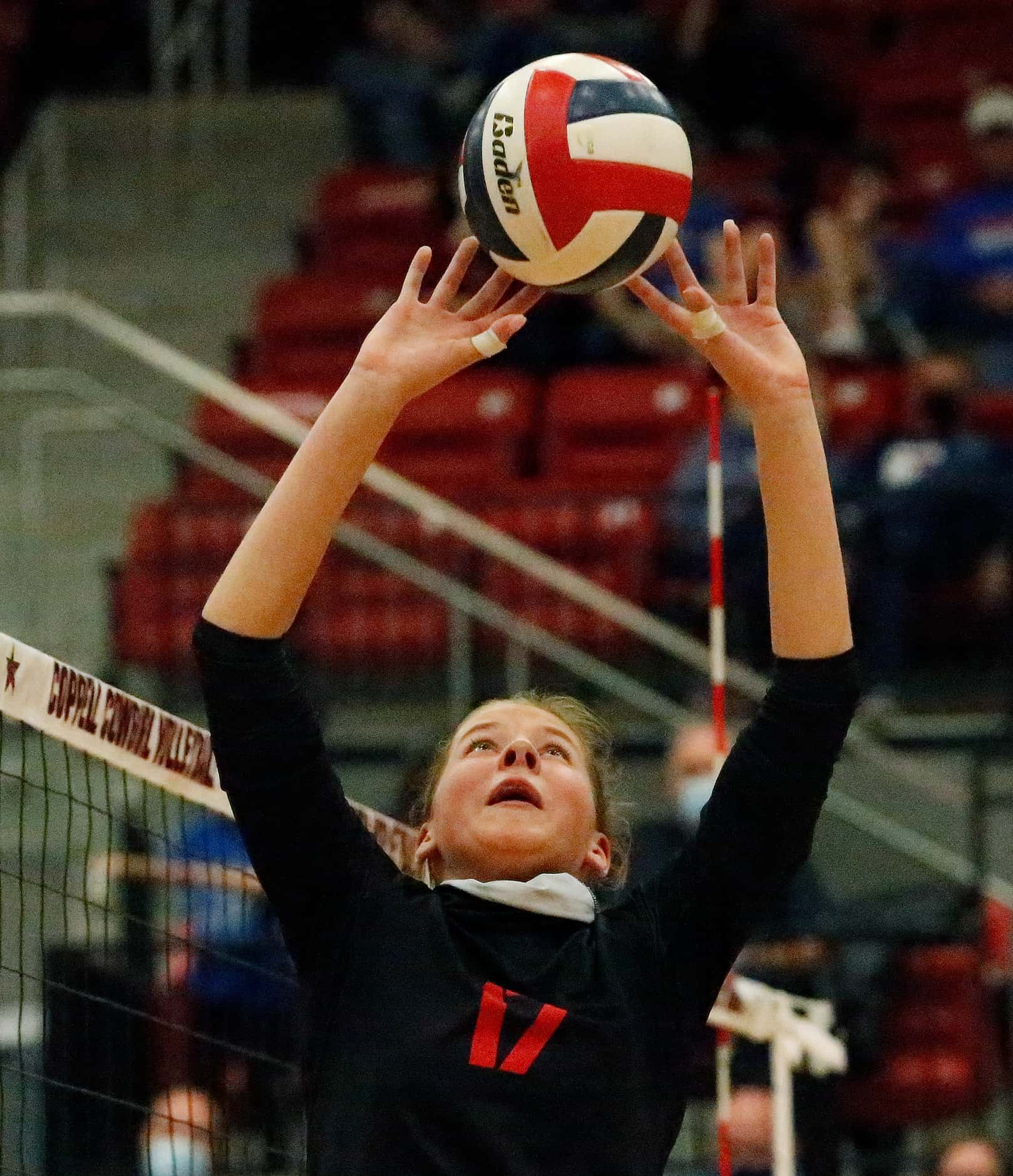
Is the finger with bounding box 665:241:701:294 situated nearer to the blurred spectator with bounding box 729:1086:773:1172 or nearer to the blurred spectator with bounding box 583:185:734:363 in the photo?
the blurred spectator with bounding box 729:1086:773:1172

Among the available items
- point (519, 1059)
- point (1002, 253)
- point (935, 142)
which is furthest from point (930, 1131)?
point (935, 142)

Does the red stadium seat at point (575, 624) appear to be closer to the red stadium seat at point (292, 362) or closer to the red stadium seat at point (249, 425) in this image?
the red stadium seat at point (249, 425)

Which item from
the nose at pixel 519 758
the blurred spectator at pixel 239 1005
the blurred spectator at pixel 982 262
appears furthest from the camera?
the blurred spectator at pixel 982 262

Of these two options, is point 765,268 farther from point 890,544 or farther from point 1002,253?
point 1002,253

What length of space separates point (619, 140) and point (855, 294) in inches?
243

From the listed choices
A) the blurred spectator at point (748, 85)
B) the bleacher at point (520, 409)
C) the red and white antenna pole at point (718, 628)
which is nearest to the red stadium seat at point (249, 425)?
the bleacher at point (520, 409)

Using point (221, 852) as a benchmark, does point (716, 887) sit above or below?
below

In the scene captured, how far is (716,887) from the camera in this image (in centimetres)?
250

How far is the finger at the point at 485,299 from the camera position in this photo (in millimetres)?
2525

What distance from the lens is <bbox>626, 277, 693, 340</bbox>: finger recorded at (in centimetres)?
246

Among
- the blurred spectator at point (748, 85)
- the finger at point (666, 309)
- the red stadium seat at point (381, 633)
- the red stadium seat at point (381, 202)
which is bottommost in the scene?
the finger at point (666, 309)

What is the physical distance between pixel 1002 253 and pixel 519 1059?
23.6 ft

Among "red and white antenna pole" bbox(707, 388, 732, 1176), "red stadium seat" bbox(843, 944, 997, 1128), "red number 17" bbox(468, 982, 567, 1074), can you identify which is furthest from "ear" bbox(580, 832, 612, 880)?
"red stadium seat" bbox(843, 944, 997, 1128)

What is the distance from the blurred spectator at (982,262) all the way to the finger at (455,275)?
653cm
